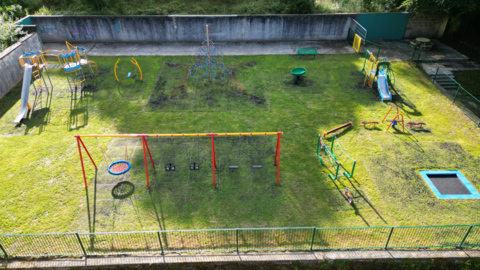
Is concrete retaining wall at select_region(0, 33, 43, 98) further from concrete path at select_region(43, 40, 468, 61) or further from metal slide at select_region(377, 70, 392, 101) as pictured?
metal slide at select_region(377, 70, 392, 101)

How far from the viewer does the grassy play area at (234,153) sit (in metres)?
12.0

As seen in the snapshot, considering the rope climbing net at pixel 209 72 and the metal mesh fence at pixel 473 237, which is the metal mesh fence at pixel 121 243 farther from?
the metal mesh fence at pixel 473 237

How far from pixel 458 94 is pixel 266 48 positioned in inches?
510

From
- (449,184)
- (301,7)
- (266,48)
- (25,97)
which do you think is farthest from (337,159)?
(25,97)

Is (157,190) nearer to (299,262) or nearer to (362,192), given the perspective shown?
(299,262)

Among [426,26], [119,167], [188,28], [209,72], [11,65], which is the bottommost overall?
[119,167]

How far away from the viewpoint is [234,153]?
48.5 feet

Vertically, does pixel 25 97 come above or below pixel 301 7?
below

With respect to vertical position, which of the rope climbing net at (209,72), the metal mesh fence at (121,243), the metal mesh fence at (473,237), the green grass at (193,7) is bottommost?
the metal mesh fence at (121,243)

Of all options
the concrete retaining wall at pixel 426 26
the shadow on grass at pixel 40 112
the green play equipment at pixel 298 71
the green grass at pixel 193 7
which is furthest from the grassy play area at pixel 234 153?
the green grass at pixel 193 7

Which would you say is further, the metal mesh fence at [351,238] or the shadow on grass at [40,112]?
the shadow on grass at [40,112]

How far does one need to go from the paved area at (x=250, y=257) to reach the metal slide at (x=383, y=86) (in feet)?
32.0

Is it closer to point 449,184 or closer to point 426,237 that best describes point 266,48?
point 449,184

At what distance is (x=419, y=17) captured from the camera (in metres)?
25.0
